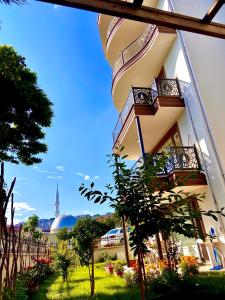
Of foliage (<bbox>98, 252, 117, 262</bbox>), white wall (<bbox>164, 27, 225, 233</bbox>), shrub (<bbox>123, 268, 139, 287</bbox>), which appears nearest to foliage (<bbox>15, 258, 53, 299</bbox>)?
shrub (<bbox>123, 268, 139, 287</bbox>)

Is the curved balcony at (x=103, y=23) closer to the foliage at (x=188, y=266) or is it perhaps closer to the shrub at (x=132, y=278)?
the foliage at (x=188, y=266)

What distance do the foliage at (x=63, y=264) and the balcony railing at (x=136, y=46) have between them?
32.4 ft

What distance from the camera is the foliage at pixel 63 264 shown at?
10.2 m

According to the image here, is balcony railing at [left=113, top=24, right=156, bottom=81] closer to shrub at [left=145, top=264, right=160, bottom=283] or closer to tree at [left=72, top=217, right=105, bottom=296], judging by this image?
tree at [left=72, top=217, right=105, bottom=296]

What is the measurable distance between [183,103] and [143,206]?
750 centimetres

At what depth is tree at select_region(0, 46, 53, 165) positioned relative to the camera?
32.6 feet

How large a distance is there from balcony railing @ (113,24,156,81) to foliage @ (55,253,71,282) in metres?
9.89

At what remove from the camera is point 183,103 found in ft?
31.7

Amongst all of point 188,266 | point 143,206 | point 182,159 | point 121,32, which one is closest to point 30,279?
point 188,266

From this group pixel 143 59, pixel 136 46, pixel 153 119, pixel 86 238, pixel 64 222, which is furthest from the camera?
pixel 64 222

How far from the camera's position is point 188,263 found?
24.1 feet

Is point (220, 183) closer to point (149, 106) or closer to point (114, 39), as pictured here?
point (149, 106)

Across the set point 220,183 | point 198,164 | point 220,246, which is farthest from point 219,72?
point 220,246

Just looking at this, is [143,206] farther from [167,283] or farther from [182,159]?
[182,159]
